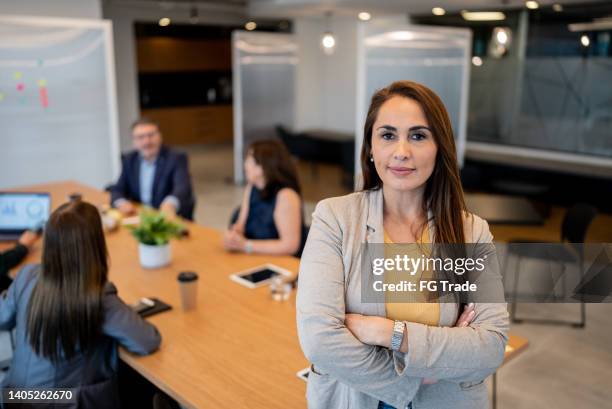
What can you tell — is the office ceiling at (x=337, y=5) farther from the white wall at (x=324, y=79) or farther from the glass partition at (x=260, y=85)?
the white wall at (x=324, y=79)

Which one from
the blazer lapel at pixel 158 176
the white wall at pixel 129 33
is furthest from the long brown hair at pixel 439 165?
the white wall at pixel 129 33

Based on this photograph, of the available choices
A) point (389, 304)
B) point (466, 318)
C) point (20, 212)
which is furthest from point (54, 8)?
point (466, 318)

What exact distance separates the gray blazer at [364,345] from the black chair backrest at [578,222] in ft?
10.4

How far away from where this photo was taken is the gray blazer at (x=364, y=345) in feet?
4.35

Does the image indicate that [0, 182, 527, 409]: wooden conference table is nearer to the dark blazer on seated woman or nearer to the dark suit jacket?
the dark blazer on seated woman

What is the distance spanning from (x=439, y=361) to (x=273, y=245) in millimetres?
1975

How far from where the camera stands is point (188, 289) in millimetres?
2447

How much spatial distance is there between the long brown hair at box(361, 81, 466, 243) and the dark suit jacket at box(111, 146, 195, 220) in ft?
9.59

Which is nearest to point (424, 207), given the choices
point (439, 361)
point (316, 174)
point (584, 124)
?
point (439, 361)

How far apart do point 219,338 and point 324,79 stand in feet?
31.0

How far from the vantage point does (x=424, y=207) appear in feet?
4.89

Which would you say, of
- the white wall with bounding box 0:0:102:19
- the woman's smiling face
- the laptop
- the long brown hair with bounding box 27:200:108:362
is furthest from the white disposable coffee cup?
the white wall with bounding box 0:0:102:19

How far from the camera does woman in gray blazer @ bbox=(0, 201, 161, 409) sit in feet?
6.41

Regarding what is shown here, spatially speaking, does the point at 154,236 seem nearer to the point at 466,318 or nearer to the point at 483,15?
the point at 466,318
